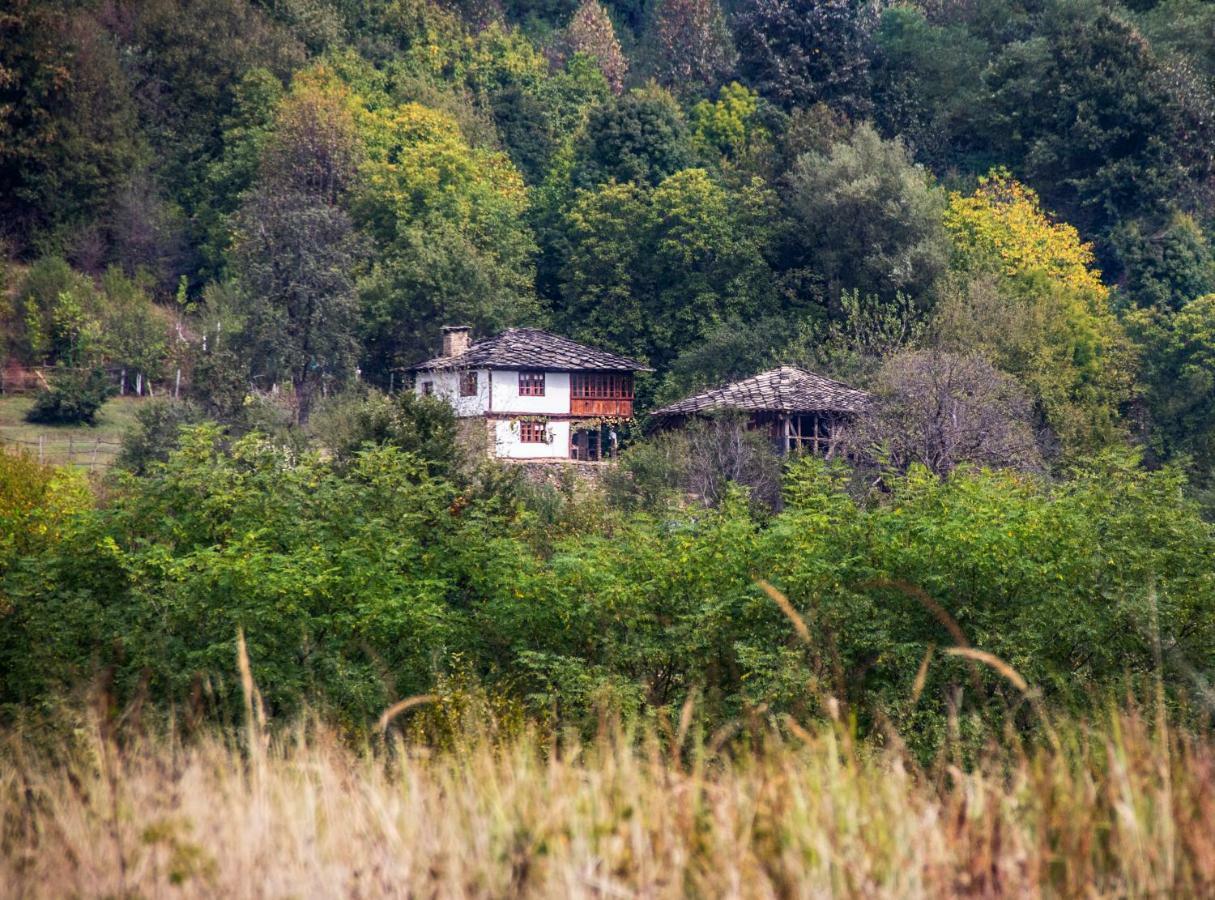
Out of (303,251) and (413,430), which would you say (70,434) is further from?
(413,430)

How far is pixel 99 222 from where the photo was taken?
66.2m

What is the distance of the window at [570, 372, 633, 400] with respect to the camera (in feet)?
169

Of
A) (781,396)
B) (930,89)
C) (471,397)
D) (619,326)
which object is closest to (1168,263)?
(781,396)

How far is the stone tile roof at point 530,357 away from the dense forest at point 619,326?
8.30 feet

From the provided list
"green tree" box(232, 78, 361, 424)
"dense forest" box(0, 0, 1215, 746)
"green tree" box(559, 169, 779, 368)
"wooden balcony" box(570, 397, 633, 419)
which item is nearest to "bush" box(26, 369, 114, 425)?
"dense forest" box(0, 0, 1215, 746)

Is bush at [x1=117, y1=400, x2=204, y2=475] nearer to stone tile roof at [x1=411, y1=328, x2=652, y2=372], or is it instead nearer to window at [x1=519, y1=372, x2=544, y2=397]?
stone tile roof at [x1=411, y1=328, x2=652, y2=372]

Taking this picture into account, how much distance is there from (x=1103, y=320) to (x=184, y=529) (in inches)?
1471

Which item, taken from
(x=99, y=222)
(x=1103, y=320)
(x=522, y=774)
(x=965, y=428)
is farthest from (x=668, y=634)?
(x=99, y=222)

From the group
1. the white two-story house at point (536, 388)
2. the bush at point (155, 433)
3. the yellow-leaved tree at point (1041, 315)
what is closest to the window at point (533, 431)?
the white two-story house at point (536, 388)

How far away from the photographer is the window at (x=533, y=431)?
50.9 m

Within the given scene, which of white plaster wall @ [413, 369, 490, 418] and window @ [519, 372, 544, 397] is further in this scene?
window @ [519, 372, 544, 397]

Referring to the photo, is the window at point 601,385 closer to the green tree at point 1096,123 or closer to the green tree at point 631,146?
the green tree at point 631,146

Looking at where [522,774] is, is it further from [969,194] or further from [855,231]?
[969,194]

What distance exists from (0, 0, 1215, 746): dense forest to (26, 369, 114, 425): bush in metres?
0.13
